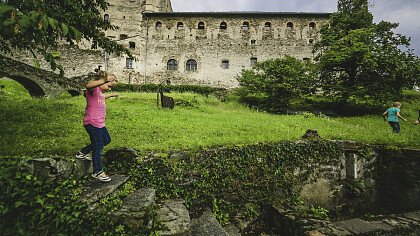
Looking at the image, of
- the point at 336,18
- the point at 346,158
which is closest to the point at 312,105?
the point at 336,18

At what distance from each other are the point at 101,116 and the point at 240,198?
11.6ft

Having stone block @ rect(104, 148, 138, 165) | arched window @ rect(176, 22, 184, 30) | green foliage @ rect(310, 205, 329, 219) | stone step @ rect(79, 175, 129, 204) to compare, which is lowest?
green foliage @ rect(310, 205, 329, 219)

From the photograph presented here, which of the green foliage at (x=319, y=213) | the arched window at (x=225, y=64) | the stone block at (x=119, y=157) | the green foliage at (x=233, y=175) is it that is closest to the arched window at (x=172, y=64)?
the arched window at (x=225, y=64)

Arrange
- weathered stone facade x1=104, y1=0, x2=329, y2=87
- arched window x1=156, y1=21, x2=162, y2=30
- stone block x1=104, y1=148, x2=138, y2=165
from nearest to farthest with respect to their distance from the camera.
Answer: stone block x1=104, y1=148, x2=138, y2=165 → weathered stone facade x1=104, y1=0, x2=329, y2=87 → arched window x1=156, y1=21, x2=162, y2=30

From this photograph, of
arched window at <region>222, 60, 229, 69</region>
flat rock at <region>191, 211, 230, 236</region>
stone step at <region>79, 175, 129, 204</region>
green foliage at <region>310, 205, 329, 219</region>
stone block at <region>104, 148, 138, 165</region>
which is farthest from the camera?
arched window at <region>222, 60, 229, 69</region>

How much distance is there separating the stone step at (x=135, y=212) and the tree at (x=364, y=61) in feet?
57.7

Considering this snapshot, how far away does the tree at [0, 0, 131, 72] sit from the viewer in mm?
2133

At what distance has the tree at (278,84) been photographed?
19.0 metres

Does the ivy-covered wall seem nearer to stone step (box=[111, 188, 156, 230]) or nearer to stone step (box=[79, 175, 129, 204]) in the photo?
stone step (box=[111, 188, 156, 230])

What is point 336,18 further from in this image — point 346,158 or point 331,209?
point 331,209

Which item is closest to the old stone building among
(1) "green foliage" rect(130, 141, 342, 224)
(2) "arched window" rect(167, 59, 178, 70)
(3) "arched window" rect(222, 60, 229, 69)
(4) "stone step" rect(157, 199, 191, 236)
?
(2) "arched window" rect(167, 59, 178, 70)

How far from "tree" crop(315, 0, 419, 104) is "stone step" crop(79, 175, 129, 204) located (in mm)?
17670

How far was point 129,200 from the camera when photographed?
3678 millimetres

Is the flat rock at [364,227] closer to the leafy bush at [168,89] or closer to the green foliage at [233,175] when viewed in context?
the green foliage at [233,175]
